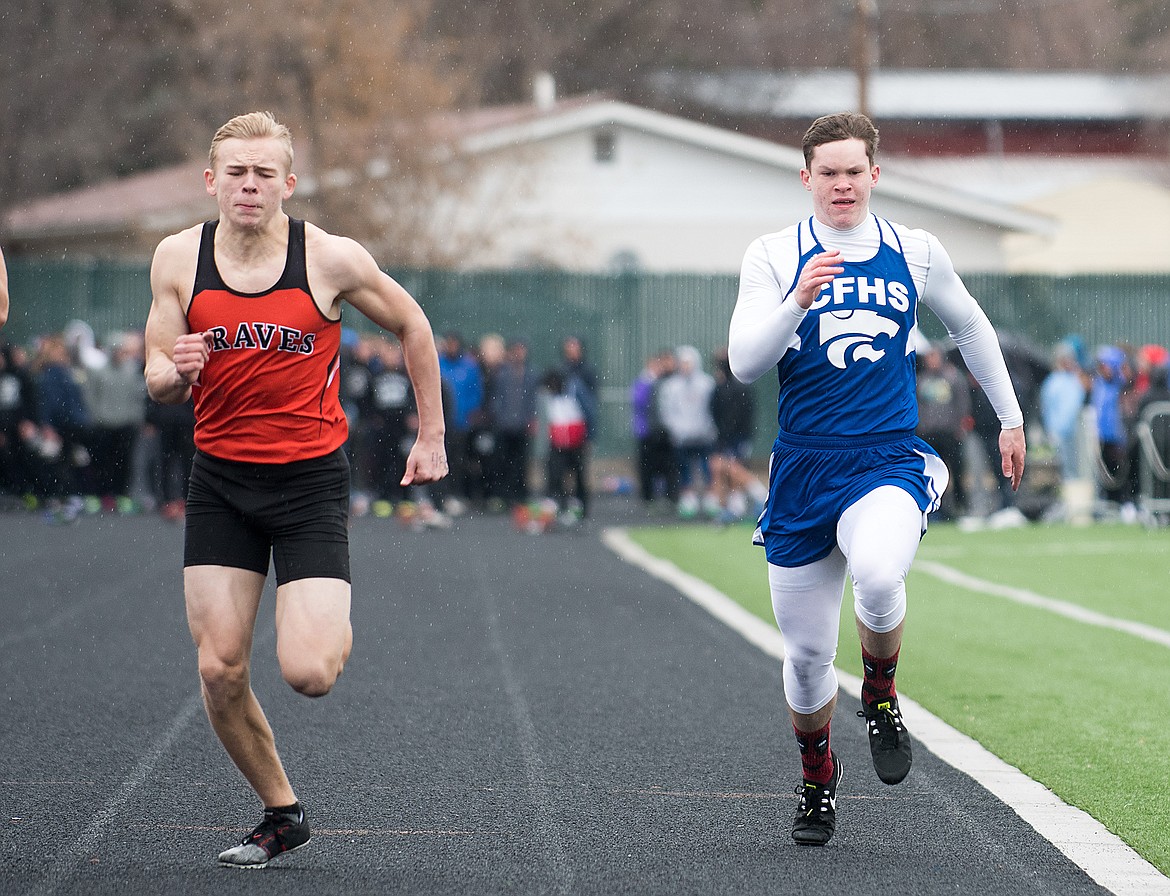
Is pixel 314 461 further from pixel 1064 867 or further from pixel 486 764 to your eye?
pixel 1064 867

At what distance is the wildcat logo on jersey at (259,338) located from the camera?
541cm

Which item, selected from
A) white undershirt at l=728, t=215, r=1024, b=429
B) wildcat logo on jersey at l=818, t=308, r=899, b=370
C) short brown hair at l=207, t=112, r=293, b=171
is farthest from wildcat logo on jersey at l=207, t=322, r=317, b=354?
wildcat logo on jersey at l=818, t=308, r=899, b=370

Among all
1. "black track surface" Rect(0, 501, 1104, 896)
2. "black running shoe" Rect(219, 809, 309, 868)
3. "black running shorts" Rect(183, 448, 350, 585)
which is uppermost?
"black running shorts" Rect(183, 448, 350, 585)

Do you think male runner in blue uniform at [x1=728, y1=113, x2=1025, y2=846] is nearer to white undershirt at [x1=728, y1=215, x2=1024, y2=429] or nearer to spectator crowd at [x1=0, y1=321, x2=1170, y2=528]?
white undershirt at [x1=728, y1=215, x2=1024, y2=429]

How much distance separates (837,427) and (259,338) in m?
1.87

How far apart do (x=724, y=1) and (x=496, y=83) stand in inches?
314

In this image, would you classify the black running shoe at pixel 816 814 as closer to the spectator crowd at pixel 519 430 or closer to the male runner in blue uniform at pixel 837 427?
the male runner in blue uniform at pixel 837 427

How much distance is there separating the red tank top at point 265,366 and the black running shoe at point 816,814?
6.37ft

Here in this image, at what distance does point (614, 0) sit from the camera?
50.0m

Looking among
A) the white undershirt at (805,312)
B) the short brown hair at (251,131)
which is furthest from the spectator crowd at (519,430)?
the short brown hair at (251,131)

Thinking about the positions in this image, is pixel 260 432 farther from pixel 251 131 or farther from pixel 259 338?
pixel 251 131

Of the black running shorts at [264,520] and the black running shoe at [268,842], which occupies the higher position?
the black running shorts at [264,520]

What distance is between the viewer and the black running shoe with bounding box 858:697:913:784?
580cm

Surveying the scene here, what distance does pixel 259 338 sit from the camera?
5.43m
